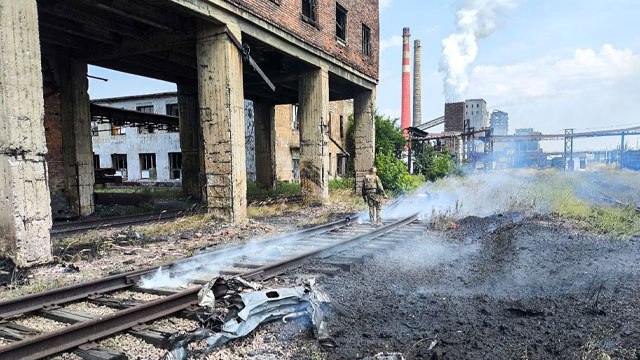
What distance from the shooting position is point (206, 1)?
8.97 m

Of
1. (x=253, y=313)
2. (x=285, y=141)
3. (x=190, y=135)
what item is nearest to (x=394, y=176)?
(x=190, y=135)

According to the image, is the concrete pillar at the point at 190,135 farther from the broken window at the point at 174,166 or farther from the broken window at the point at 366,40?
the broken window at the point at 174,166

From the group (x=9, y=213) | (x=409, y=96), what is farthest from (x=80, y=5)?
(x=409, y=96)

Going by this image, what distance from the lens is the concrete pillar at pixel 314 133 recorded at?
48.2ft

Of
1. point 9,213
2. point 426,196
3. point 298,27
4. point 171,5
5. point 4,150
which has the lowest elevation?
point 426,196

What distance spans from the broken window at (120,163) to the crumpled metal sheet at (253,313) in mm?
31931

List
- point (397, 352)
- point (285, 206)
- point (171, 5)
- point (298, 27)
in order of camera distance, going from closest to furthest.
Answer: point (397, 352), point (171, 5), point (298, 27), point (285, 206)

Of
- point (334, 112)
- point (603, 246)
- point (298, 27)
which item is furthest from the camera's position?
point (334, 112)

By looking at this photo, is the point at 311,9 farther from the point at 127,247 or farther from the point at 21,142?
the point at 21,142

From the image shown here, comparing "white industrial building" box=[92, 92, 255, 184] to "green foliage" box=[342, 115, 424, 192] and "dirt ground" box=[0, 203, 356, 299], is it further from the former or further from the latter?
"dirt ground" box=[0, 203, 356, 299]

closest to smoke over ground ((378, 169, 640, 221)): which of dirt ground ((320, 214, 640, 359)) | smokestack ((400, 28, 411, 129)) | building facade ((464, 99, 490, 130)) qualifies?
dirt ground ((320, 214, 640, 359))

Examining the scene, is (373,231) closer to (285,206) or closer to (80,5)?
(285,206)

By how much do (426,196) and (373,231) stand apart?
8.58 meters

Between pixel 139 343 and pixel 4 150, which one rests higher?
pixel 4 150
